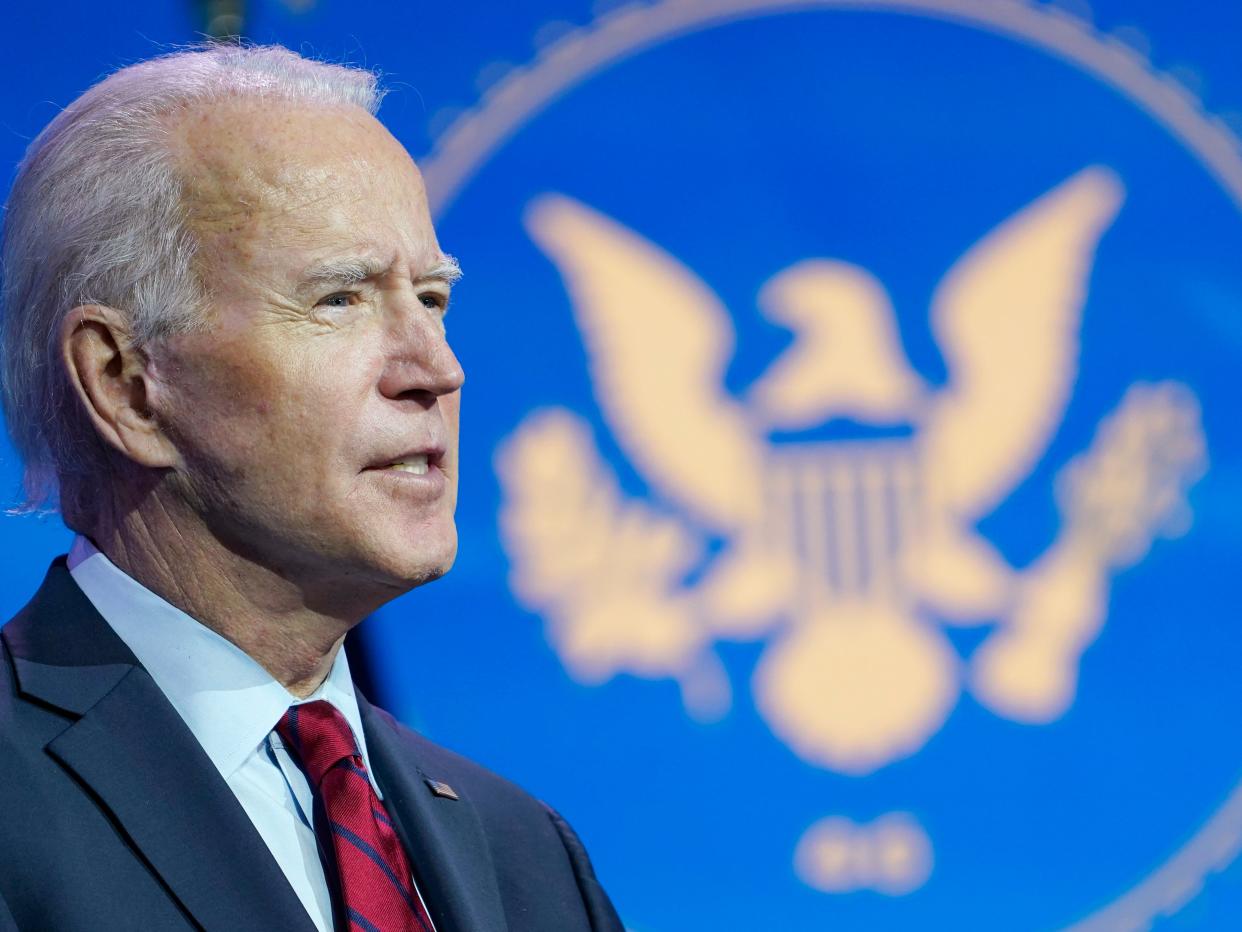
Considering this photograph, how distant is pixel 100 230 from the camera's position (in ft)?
3.65

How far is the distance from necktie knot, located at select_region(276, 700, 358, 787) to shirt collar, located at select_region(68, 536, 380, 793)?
0.05 feet

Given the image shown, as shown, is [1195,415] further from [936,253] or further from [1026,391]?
[936,253]

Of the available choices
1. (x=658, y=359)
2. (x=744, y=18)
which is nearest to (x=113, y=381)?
(x=658, y=359)

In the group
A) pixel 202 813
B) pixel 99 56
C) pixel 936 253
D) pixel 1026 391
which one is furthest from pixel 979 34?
pixel 202 813

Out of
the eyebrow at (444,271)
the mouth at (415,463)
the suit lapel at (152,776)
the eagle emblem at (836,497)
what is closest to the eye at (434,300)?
the eyebrow at (444,271)

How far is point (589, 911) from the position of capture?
1294 mm

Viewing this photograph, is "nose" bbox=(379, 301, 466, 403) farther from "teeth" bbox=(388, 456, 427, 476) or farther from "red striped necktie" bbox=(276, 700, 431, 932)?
"red striped necktie" bbox=(276, 700, 431, 932)

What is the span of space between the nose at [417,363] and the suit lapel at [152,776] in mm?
281

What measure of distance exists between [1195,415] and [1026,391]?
0.68ft

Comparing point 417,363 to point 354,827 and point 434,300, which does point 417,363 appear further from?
point 354,827

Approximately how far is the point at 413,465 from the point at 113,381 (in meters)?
0.24

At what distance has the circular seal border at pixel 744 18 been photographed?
72.5 inches

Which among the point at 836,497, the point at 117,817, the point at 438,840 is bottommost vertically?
the point at 117,817

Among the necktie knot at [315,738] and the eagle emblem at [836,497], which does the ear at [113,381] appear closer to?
the necktie knot at [315,738]
